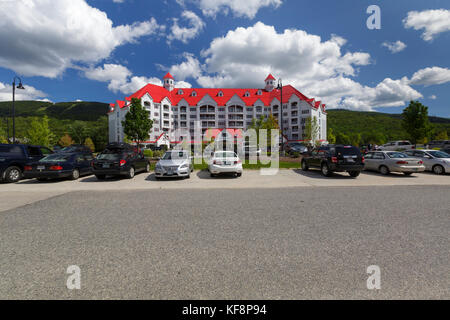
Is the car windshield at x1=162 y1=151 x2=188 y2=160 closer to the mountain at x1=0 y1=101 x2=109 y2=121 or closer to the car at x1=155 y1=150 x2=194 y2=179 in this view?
→ the car at x1=155 y1=150 x2=194 y2=179

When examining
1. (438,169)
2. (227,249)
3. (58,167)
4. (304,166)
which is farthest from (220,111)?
(227,249)

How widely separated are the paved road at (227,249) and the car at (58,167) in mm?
5429

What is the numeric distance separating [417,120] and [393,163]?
29.8 metres

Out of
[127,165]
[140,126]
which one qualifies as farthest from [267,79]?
[127,165]

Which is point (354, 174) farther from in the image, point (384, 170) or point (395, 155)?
point (395, 155)

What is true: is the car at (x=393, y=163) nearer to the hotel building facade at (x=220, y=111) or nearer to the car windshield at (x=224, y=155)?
the car windshield at (x=224, y=155)

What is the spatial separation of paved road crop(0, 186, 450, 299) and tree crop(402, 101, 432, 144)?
37292 millimetres

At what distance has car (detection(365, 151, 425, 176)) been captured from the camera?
12.0 metres

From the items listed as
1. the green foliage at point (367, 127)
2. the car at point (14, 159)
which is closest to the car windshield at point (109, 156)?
Result: the car at point (14, 159)

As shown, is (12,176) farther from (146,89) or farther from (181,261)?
(146,89)

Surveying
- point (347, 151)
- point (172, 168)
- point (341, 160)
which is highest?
point (347, 151)

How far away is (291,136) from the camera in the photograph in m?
70.1

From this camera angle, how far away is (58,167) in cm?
1057
